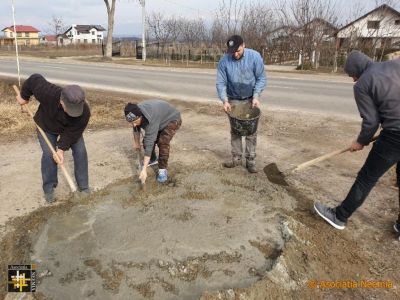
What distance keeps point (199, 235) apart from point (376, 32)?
23473mm

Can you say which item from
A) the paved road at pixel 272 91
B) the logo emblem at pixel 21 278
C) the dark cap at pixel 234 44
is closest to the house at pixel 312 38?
the paved road at pixel 272 91

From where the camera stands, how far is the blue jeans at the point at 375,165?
3216 millimetres

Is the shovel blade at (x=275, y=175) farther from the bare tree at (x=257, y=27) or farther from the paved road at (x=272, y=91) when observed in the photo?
the bare tree at (x=257, y=27)

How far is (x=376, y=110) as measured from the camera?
3207mm

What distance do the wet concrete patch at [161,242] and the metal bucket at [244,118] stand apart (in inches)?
31.4

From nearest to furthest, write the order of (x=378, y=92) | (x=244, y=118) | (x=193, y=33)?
(x=378, y=92), (x=244, y=118), (x=193, y=33)

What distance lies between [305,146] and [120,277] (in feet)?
14.2

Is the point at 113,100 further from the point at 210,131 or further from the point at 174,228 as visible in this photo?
the point at 174,228

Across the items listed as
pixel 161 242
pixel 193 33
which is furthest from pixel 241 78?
pixel 193 33

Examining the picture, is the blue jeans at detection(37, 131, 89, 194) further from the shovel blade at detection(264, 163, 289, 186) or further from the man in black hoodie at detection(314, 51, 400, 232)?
the man in black hoodie at detection(314, 51, 400, 232)

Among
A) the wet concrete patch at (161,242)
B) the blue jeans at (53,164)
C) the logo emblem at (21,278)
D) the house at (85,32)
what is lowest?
the logo emblem at (21,278)

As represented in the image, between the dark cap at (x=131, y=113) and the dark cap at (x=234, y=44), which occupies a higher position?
the dark cap at (x=234, y=44)

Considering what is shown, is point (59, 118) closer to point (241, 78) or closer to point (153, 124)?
point (153, 124)

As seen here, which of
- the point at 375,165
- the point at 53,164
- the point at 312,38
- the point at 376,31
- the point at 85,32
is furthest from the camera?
the point at 85,32
